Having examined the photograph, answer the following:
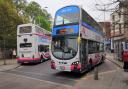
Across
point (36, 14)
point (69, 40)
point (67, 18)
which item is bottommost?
point (69, 40)

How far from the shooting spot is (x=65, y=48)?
745 inches

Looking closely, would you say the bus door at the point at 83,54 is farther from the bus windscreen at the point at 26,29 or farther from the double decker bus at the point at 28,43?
the bus windscreen at the point at 26,29

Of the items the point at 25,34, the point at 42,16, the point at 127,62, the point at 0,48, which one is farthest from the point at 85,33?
the point at 42,16

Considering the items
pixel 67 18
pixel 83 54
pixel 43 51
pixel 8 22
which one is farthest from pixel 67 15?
pixel 8 22

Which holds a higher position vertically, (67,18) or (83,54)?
(67,18)

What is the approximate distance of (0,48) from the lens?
1666 inches

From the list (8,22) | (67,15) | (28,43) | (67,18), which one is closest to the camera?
(67,18)

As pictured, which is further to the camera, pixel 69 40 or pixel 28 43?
pixel 28 43

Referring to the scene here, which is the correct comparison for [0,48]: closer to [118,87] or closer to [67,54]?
[67,54]

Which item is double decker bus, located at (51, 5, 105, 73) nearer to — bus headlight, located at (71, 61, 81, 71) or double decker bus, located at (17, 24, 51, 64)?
bus headlight, located at (71, 61, 81, 71)

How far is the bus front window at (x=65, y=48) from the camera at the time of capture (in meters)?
18.7

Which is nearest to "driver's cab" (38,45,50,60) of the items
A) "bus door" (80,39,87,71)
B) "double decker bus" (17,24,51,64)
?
"double decker bus" (17,24,51,64)

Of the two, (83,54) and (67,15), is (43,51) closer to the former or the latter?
(83,54)

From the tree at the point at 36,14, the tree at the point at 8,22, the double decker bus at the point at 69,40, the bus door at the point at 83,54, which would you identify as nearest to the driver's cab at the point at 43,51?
the tree at the point at 8,22
